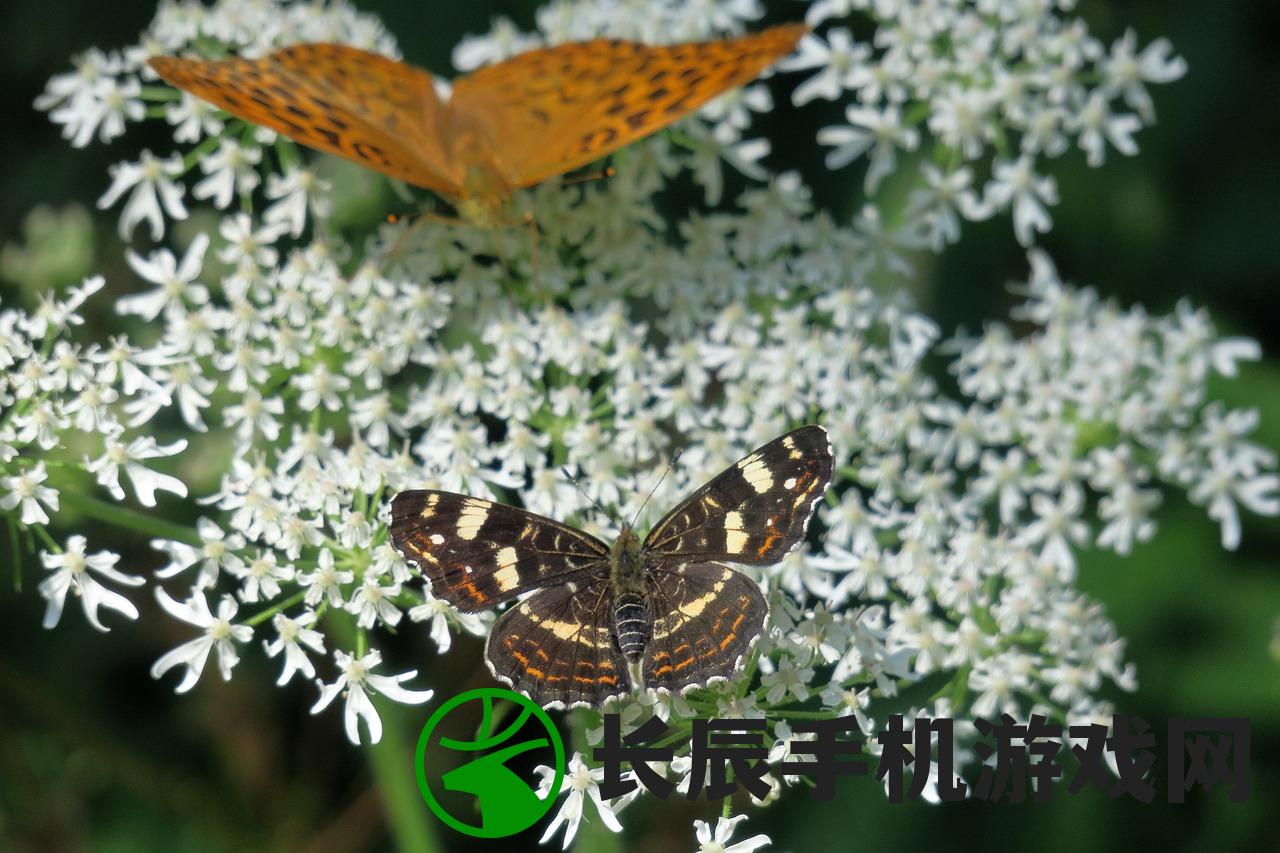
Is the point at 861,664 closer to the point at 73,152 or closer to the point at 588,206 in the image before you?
the point at 588,206

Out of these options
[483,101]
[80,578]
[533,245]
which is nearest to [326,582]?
[80,578]

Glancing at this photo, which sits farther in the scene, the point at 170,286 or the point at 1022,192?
the point at 1022,192

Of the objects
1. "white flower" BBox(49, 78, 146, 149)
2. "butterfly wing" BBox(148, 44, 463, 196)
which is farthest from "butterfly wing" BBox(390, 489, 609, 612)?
"white flower" BBox(49, 78, 146, 149)

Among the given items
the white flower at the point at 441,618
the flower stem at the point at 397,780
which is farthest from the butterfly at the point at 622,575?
the flower stem at the point at 397,780

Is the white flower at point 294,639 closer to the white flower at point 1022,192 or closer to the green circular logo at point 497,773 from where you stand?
the green circular logo at point 497,773

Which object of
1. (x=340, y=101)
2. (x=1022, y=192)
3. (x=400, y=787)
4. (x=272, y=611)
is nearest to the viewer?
(x=272, y=611)

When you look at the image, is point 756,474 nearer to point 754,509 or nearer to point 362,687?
point 754,509
